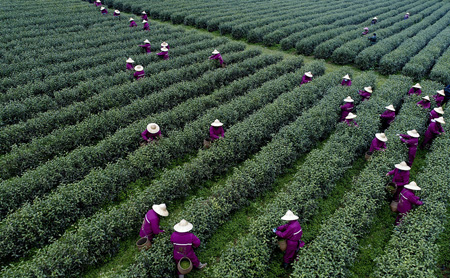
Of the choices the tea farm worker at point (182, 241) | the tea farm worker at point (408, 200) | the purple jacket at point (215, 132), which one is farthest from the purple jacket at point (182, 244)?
the tea farm worker at point (408, 200)

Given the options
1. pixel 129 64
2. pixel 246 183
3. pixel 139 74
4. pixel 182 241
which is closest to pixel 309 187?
pixel 246 183

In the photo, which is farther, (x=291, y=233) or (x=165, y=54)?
(x=165, y=54)

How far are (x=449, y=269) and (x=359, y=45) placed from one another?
1828cm

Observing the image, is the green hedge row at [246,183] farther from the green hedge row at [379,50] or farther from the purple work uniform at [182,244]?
the green hedge row at [379,50]

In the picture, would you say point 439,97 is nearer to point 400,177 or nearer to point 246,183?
point 400,177

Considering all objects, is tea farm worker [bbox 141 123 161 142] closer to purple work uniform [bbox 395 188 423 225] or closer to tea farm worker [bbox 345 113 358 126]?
tea farm worker [bbox 345 113 358 126]

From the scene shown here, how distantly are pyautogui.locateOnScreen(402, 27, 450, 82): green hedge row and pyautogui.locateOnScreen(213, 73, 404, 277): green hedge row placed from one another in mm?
5635

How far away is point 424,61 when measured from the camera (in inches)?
704

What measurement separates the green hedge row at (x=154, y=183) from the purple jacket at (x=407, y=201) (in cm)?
493

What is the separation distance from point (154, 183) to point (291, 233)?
4.16 meters

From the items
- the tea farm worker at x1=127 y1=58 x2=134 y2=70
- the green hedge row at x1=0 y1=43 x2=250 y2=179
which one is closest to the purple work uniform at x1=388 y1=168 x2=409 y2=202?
the green hedge row at x1=0 y1=43 x2=250 y2=179

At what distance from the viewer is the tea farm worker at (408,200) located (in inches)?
287

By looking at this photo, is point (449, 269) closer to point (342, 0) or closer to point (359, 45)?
point (359, 45)

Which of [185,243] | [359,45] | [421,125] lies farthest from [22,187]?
[359,45]
